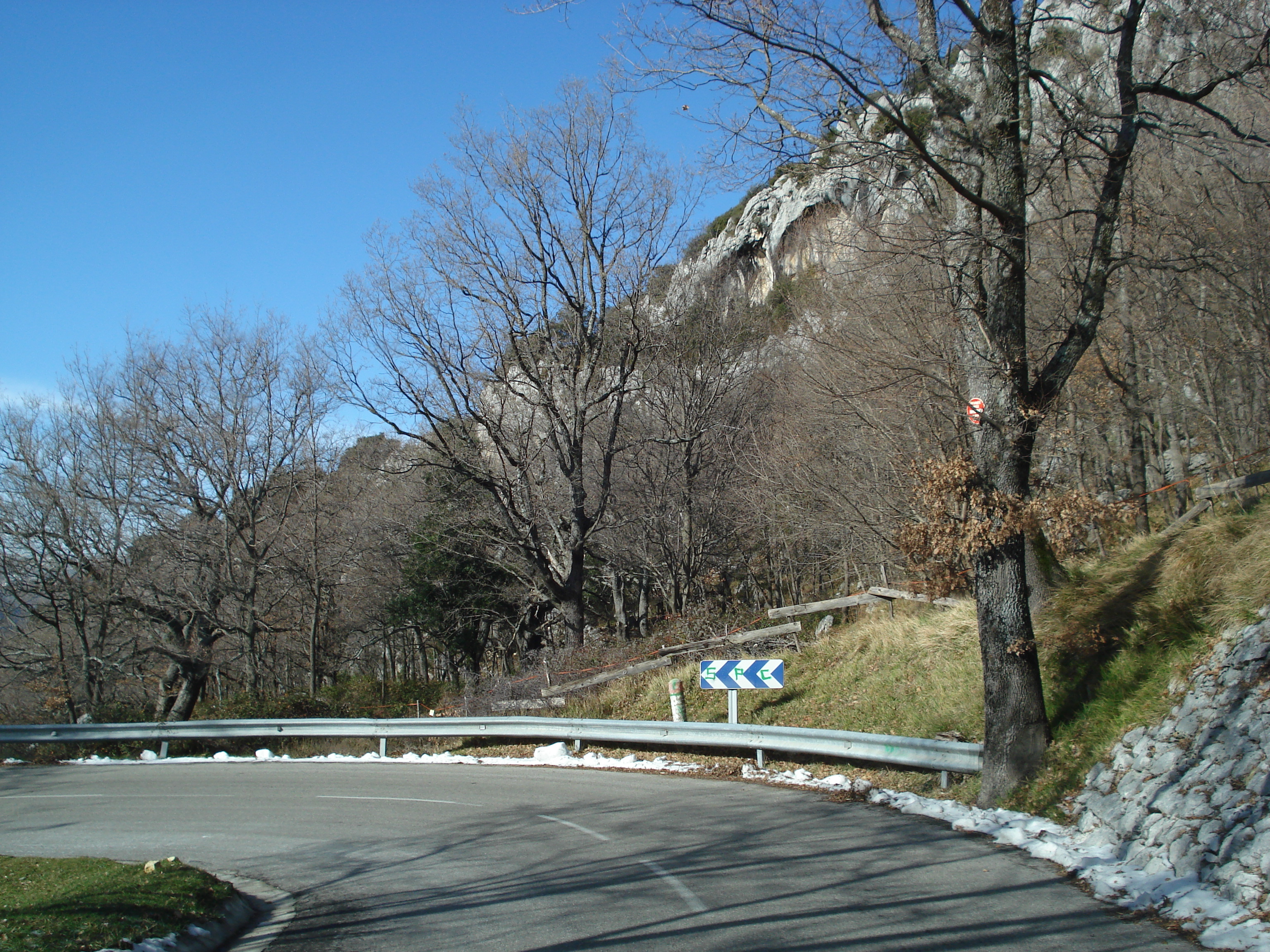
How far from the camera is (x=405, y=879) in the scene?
761 cm

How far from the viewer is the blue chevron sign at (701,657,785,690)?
13781 millimetres

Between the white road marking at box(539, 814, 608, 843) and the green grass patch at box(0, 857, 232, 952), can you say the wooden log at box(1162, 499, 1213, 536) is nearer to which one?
the white road marking at box(539, 814, 608, 843)

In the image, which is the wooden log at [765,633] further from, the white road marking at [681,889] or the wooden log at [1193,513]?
the white road marking at [681,889]

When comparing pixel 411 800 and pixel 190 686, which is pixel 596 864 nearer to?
pixel 411 800

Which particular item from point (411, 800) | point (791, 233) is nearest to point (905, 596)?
point (411, 800)

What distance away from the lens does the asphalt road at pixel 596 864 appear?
572 centimetres

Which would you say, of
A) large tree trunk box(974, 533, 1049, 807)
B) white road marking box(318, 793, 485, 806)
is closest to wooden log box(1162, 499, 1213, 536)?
large tree trunk box(974, 533, 1049, 807)

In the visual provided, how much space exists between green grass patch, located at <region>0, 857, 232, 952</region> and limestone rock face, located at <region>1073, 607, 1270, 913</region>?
7132 millimetres

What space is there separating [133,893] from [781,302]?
113ft

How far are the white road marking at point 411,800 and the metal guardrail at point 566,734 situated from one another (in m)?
3.92

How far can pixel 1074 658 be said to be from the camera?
1034 cm

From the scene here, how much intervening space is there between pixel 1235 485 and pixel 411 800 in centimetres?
1142

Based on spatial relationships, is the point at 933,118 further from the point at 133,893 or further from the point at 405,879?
the point at 133,893

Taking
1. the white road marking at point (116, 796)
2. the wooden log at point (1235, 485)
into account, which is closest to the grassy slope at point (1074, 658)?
the wooden log at point (1235, 485)
